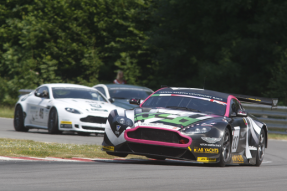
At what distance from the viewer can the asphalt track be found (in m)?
6.24

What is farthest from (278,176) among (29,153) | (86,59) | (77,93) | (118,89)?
(86,59)

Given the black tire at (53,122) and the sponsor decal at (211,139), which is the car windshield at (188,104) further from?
the black tire at (53,122)

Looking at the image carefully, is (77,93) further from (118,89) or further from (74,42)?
(74,42)

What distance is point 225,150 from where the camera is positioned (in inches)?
354

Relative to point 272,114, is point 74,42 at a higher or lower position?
higher

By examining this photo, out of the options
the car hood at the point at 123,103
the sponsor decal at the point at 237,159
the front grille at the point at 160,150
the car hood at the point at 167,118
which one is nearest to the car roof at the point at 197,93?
the car hood at the point at 167,118

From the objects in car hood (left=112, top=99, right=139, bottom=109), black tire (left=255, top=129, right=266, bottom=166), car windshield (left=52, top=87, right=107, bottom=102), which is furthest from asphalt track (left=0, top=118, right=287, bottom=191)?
car hood (left=112, top=99, right=139, bottom=109)

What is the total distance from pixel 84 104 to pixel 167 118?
22.9 ft

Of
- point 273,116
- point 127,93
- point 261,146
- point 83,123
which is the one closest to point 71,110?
point 83,123

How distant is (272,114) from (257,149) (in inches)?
348

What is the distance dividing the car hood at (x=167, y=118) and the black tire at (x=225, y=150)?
0.38m

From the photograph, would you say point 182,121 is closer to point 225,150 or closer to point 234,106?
point 225,150

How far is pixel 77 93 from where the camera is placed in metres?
16.3

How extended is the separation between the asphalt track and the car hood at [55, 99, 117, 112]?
6.50 meters
